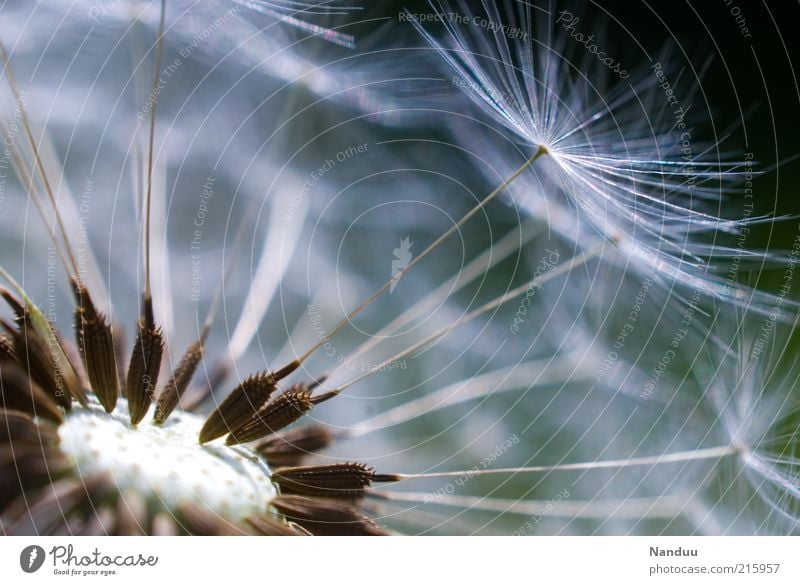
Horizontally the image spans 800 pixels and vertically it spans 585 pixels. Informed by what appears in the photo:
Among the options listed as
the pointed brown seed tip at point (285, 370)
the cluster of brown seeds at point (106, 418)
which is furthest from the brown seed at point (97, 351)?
the pointed brown seed tip at point (285, 370)

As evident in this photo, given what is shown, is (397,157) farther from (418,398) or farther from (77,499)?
(77,499)

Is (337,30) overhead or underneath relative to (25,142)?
overhead

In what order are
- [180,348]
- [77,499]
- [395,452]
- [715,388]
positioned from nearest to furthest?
1. [77,499]
2. [180,348]
3. [395,452]
4. [715,388]

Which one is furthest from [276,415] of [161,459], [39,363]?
[39,363]

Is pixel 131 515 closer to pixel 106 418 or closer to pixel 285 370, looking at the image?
pixel 106 418
